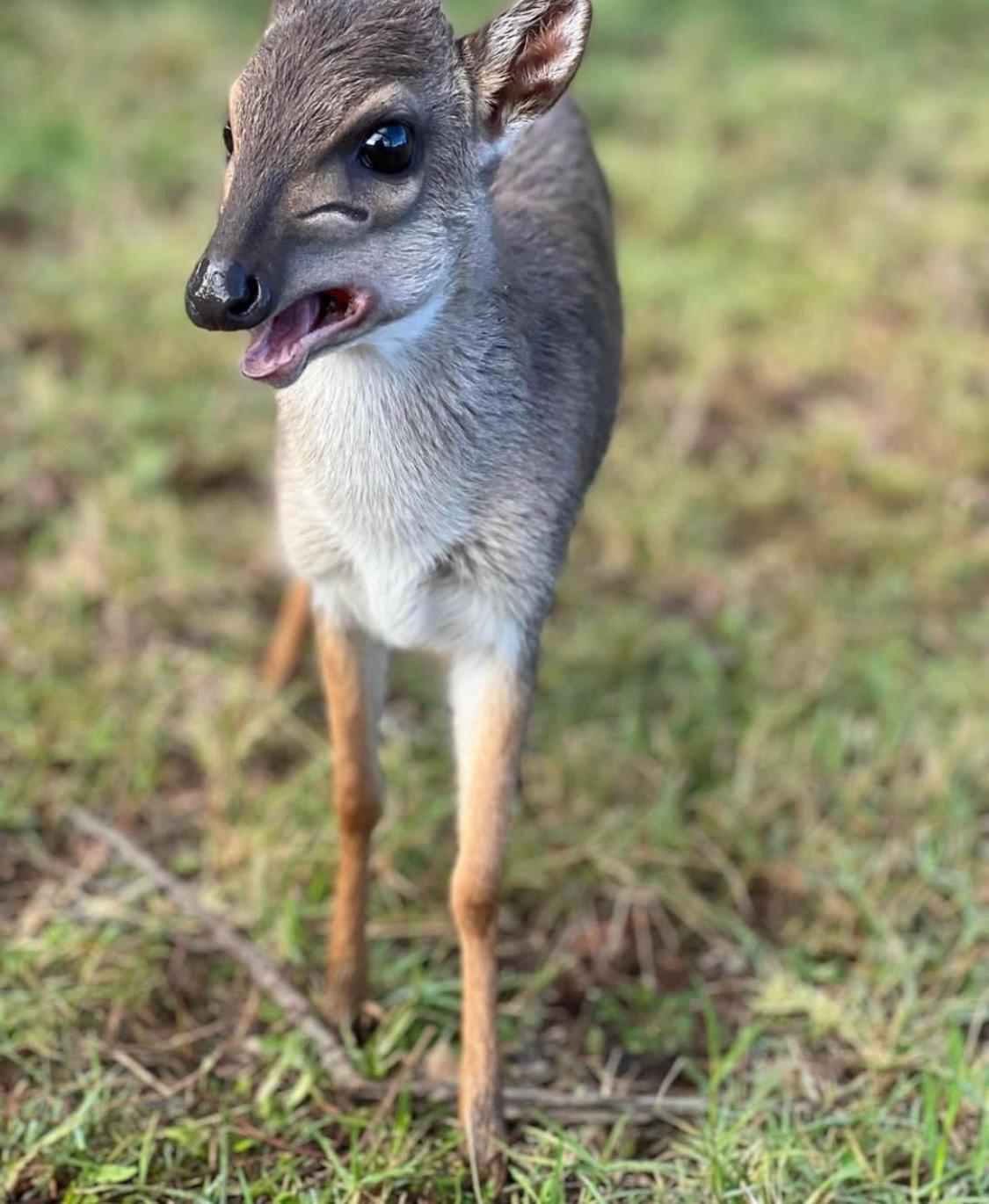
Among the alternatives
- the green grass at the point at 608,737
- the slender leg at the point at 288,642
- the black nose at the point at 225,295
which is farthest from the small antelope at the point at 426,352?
the slender leg at the point at 288,642

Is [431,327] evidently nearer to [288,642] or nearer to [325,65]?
[325,65]

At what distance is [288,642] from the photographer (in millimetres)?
4562

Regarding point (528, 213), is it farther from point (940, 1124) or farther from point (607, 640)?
point (940, 1124)

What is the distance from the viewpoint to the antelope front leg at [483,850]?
10.7 feet

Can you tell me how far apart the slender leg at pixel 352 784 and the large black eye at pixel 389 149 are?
1118 millimetres

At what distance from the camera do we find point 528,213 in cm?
355

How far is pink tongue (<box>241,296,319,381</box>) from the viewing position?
2539mm

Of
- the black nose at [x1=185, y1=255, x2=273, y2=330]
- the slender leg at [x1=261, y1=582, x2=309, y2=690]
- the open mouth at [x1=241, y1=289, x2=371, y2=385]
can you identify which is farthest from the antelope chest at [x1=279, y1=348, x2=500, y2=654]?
the slender leg at [x1=261, y1=582, x2=309, y2=690]

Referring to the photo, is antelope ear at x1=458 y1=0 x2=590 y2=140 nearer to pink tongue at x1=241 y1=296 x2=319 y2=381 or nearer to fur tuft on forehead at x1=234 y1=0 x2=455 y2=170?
fur tuft on forehead at x1=234 y1=0 x2=455 y2=170

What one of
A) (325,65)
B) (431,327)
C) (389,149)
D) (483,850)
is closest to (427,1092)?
(483,850)

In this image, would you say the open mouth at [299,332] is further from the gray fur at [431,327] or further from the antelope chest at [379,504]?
the antelope chest at [379,504]

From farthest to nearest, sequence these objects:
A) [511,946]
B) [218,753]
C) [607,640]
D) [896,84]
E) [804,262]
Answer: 1. [896,84]
2. [804,262]
3. [607,640]
4. [218,753]
5. [511,946]

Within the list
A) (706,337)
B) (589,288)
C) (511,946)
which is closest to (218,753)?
(511,946)

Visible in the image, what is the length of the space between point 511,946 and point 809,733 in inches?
44.7
